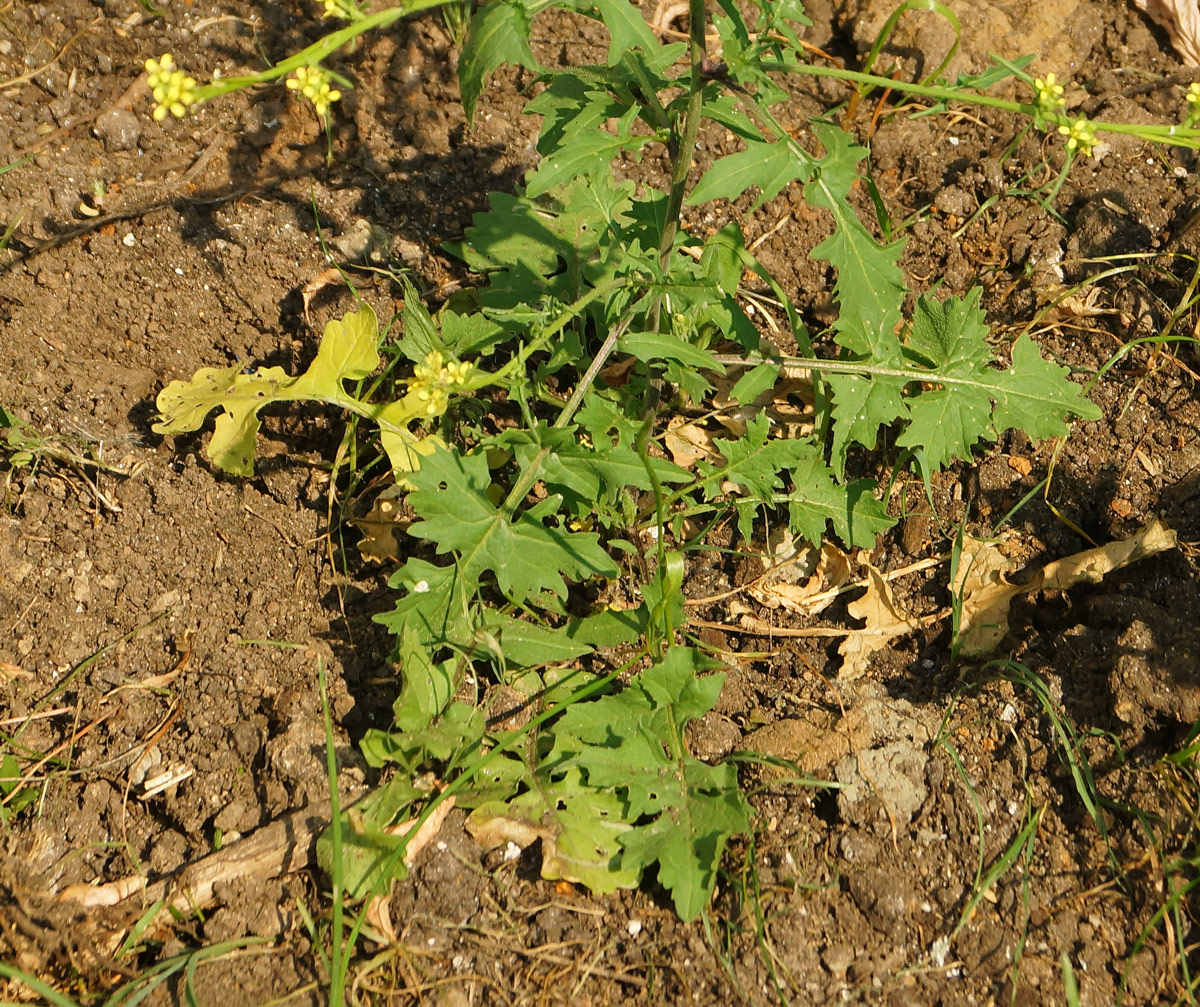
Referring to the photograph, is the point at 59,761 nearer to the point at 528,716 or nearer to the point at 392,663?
the point at 392,663

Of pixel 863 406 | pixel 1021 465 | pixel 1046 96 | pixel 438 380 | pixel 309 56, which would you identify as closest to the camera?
pixel 309 56

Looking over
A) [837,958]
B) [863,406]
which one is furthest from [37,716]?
[863,406]

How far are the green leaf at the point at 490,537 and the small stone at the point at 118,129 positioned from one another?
1.93 meters

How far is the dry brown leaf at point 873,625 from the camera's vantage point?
2.95m

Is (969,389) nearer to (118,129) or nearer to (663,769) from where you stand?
(663,769)

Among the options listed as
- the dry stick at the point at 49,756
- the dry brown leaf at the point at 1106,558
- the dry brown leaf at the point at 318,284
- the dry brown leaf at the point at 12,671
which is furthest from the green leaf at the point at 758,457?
the dry brown leaf at the point at 12,671

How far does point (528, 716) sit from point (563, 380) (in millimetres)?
1206

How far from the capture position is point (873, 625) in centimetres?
299

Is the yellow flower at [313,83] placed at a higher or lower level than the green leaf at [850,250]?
higher

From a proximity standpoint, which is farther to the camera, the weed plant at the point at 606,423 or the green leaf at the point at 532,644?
the green leaf at the point at 532,644

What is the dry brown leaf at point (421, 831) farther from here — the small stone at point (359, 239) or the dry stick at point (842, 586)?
the small stone at point (359, 239)

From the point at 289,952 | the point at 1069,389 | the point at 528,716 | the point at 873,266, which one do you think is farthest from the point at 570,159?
the point at 289,952

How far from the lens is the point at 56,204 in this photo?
331 cm

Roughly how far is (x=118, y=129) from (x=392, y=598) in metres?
1.99
